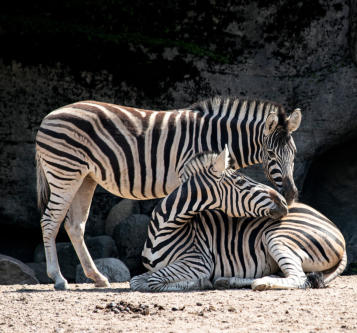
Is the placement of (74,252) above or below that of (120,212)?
below

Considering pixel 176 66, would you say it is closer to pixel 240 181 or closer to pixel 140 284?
pixel 240 181

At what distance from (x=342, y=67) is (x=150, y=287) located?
6.73 meters

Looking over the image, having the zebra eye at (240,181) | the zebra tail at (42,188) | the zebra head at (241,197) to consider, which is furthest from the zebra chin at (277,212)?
the zebra tail at (42,188)

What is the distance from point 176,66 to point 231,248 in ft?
18.5

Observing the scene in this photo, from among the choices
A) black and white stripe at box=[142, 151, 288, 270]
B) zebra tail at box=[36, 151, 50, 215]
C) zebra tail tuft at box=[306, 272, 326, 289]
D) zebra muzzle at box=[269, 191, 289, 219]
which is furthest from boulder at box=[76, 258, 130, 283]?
zebra tail tuft at box=[306, 272, 326, 289]

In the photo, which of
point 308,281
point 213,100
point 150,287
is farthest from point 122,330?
point 213,100

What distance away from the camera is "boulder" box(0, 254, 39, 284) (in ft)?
35.3

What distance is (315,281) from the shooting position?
25.5ft

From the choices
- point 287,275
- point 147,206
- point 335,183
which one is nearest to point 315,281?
point 287,275

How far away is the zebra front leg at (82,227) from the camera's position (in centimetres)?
920

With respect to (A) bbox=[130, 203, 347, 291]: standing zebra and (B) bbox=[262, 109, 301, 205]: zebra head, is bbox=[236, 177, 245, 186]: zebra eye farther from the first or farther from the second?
(B) bbox=[262, 109, 301, 205]: zebra head

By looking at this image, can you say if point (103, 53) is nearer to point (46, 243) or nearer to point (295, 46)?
point (295, 46)

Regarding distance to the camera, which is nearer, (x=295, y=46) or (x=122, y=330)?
(x=122, y=330)

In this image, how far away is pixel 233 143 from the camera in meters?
9.23
